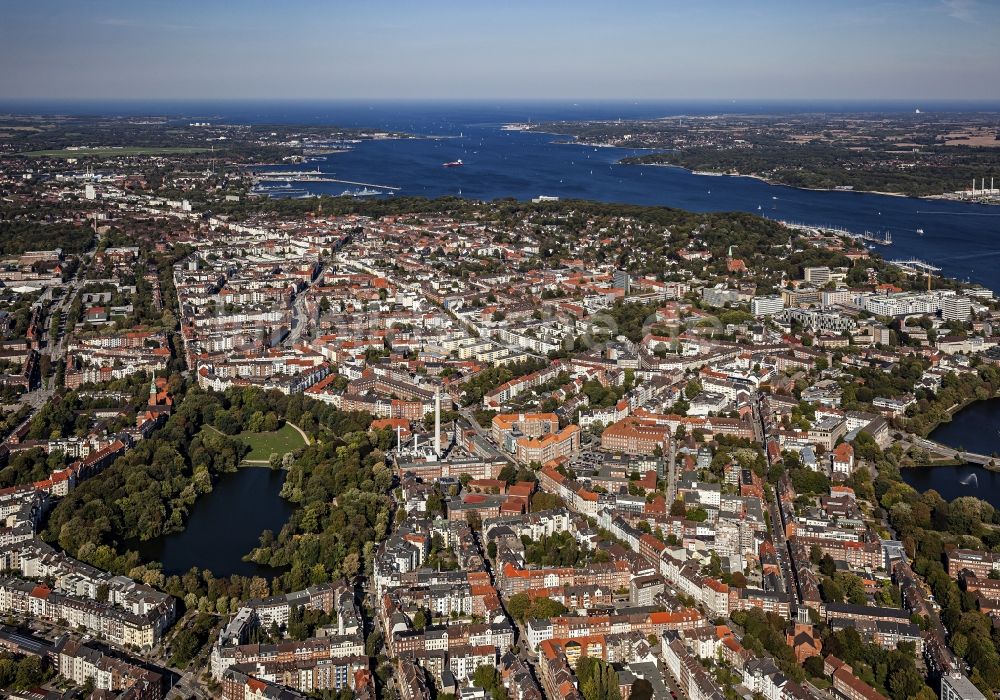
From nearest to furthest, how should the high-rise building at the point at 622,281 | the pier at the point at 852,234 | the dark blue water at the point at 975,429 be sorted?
the dark blue water at the point at 975,429, the high-rise building at the point at 622,281, the pier at the point at 852,234

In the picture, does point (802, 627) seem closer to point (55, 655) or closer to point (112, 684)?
point (112, 684)

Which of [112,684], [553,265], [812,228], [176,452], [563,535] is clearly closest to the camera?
[112,684]

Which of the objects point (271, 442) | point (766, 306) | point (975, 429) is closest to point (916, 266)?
point (766, 306)

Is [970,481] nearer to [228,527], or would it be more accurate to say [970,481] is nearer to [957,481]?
[957,481]

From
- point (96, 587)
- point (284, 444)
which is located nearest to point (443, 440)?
point (284, 444)

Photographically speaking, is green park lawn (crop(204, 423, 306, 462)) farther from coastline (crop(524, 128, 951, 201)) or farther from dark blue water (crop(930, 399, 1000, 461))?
coastline (crop(524, 128, 951, 201))

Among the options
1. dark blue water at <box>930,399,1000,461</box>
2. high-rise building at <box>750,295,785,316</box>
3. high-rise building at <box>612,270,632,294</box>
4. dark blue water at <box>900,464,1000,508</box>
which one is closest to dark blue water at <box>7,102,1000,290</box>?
high-rise building at <box>750,295,785,316</box>

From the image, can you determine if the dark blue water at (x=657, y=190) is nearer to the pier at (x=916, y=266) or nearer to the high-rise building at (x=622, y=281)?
the pier at (x=916, y=266)

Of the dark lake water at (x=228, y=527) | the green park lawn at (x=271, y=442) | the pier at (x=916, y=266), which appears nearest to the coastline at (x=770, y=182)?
the pier at (x=916, y=266)
